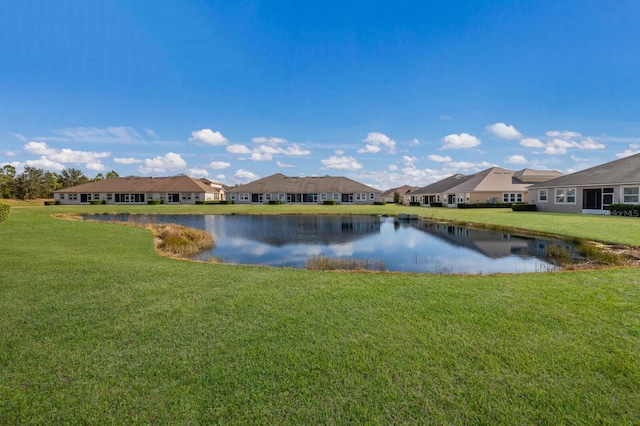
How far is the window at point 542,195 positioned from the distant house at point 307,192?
22150 millimetres

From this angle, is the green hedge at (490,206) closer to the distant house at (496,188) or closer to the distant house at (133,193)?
the distant house at (496,188)

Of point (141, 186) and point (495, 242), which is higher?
point (141, 186)

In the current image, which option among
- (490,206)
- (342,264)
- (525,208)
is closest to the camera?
(342,264)

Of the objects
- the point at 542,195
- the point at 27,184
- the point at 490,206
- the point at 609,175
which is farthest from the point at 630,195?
the point at 27,184

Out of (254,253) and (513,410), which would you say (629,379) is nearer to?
(513,410)

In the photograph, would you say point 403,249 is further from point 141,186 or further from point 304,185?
point 141,186

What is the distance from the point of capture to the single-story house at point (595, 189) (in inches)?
901

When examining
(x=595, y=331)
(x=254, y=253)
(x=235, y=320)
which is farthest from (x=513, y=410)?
(x=254, y=253)

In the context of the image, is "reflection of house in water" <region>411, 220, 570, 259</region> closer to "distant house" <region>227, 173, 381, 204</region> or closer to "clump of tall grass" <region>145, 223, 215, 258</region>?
"clump of tall grass" <region>145, 223, 215, 258</region>

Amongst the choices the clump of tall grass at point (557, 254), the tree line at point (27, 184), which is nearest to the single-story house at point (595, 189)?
the clump of tall grass at point (557, 254)

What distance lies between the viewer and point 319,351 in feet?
11.3

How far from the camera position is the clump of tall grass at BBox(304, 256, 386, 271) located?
9.10m

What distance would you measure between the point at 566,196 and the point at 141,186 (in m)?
56.2

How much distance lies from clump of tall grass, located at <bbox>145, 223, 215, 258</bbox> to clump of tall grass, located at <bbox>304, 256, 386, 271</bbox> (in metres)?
4.47
